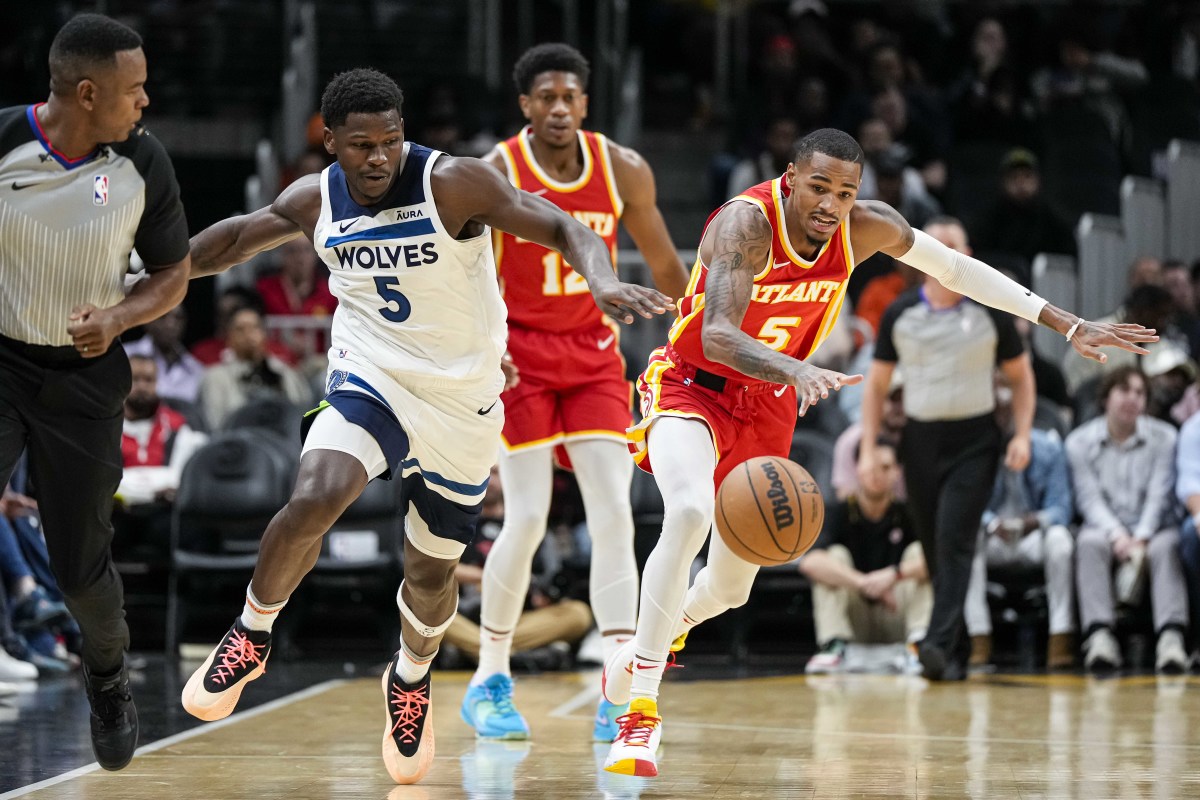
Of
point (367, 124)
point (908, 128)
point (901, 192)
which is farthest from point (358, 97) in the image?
point (908, 128)

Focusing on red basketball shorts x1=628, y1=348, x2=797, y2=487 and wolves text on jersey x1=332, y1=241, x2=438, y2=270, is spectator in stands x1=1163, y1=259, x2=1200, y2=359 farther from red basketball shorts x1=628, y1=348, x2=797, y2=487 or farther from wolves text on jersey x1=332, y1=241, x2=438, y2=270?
wolves text on jersey x1=332, y1=241, x2=438, y2=270

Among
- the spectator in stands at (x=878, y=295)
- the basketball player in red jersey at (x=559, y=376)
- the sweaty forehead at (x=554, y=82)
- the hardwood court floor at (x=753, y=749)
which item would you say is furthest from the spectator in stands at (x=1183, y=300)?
the sweaty forehead at (x=554, y=82)

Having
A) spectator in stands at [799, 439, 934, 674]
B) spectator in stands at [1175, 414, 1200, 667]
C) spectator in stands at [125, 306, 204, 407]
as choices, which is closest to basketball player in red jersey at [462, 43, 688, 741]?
spectator in stands at [799, 439, 934, 674]

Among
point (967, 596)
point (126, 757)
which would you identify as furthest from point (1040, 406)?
point (126, 757)

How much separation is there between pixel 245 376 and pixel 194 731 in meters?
4.57

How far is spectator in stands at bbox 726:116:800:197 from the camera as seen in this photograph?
1313cm

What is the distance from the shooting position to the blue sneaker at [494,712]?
6.63m

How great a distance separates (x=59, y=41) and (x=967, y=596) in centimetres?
615

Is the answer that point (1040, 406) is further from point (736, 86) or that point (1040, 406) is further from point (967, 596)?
point (736, 86)

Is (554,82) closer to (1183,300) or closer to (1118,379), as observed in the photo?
(1118,379)

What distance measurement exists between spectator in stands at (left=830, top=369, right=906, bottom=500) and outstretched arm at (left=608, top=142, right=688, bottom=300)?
3327 mm

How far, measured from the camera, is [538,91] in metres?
6.79

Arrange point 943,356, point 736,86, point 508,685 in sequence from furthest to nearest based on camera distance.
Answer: point 736,86 → point 943,356 → point 508,685

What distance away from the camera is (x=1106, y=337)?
18.7 feet
